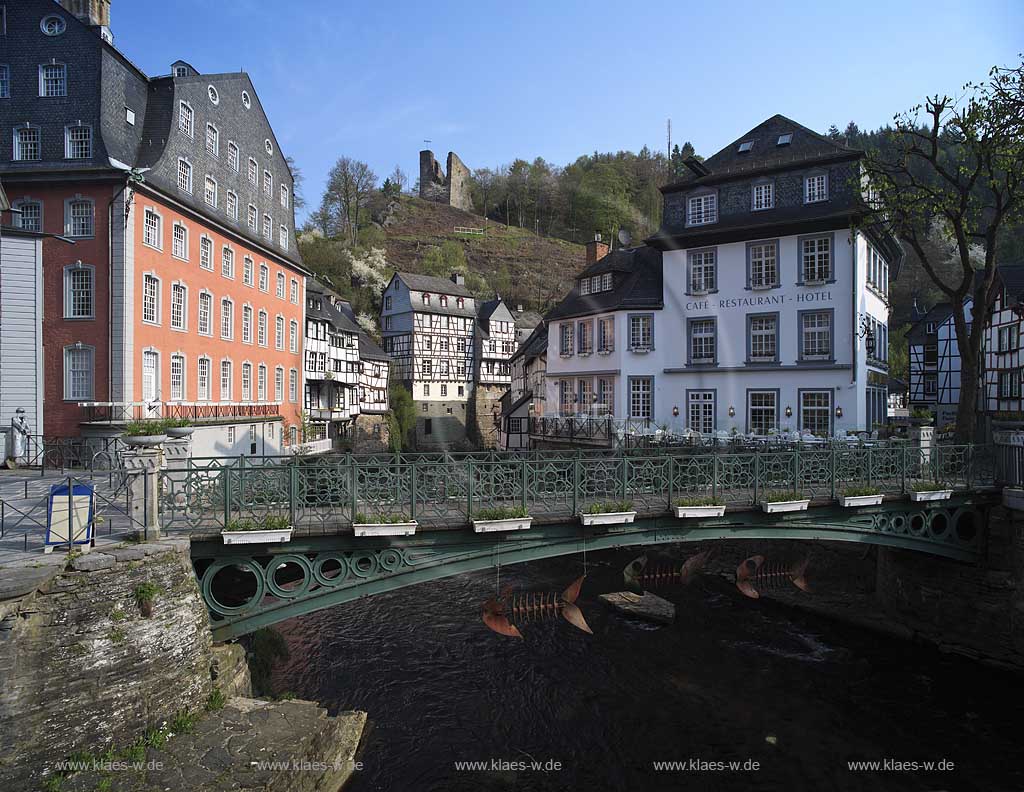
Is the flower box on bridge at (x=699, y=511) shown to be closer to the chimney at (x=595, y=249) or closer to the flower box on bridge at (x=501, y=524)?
the flower box on bridge at (x=501, y=524)

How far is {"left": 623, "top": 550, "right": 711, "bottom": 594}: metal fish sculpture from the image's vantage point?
2091 centimetres

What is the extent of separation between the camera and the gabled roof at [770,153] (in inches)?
987

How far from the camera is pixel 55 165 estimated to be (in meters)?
21.8

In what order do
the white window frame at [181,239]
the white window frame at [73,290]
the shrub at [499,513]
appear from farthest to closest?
the white window frame at [181,239] < the white window frame at [73,290] < the shrub at [499,513]

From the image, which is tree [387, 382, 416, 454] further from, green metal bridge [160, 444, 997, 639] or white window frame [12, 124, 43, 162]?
green metal bridge [160, 444, 997, 639]

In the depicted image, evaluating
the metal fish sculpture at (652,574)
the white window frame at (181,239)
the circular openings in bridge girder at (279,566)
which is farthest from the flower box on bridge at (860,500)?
the white window frame at (181,239)

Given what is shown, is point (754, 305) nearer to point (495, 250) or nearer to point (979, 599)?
point (979, 599)

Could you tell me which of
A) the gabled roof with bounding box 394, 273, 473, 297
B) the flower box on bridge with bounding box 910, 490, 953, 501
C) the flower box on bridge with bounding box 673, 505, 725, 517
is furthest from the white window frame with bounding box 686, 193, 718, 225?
the gabled roof with bounding box 394, 273, 473, 297

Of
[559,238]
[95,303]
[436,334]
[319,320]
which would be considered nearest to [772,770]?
[95,303]

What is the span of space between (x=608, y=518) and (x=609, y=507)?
35cm

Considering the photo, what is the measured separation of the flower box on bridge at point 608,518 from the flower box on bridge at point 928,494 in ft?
24.3

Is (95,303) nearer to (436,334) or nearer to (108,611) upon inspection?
(108,611)

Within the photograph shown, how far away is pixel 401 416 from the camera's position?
A: 179 ft

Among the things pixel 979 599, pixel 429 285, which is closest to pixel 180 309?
pixel 979 599
